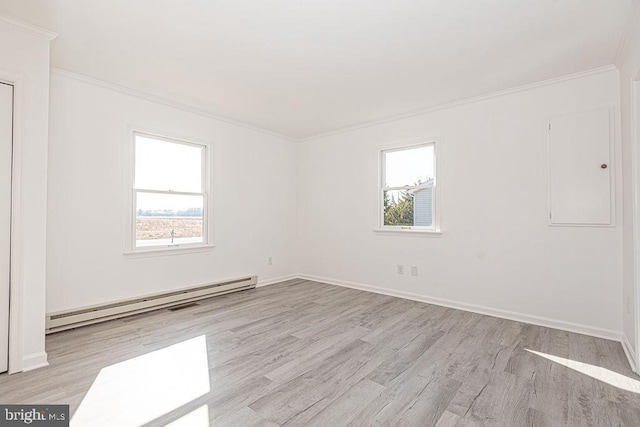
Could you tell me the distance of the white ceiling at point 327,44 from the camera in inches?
86.6

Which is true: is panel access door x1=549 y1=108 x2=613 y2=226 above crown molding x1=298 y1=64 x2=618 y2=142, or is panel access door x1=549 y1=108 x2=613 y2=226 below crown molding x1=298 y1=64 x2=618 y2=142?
below

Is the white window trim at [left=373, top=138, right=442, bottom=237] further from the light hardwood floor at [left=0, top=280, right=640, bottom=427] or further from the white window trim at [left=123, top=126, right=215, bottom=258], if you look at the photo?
the white window trim at [left=123, top=126, right=215, bottom=258]

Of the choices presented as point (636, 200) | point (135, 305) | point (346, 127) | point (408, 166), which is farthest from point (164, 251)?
point (636, 200)

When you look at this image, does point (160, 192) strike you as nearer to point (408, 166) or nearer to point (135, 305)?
point (135, 305)

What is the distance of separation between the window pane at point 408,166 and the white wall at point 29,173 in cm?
403

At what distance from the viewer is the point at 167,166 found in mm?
4055

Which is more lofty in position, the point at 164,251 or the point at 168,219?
the point at 168,219

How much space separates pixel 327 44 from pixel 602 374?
3.44 metres

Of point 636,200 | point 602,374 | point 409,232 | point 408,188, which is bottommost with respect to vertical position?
point 602,374

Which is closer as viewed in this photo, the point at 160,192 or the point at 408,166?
the point at 160,192

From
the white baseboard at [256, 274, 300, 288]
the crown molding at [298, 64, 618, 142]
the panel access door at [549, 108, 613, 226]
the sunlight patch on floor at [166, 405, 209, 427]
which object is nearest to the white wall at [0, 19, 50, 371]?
the sunlight patch on floor at [166, 405, 209, 427]

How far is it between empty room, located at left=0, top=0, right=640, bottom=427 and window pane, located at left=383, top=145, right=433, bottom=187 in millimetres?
39

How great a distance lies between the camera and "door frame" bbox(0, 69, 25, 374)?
2291 mm

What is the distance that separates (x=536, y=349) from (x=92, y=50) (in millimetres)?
4876
